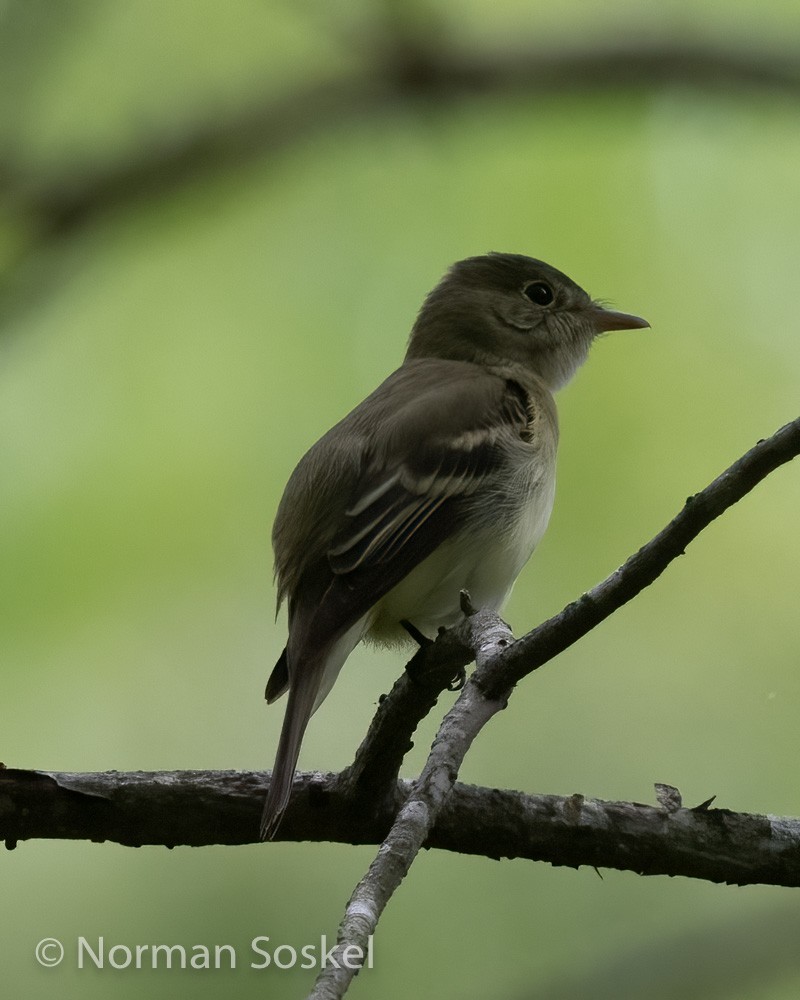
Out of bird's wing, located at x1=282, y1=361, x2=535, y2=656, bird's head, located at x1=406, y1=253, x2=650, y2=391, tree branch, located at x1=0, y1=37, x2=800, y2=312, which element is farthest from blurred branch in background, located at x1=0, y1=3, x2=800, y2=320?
bird's head, located at x1=406, y1=253, x2=650, y2=391

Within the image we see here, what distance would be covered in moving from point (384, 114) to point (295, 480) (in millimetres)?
1271

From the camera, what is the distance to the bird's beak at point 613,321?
6.00 metres

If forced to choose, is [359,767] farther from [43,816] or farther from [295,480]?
[295,480]

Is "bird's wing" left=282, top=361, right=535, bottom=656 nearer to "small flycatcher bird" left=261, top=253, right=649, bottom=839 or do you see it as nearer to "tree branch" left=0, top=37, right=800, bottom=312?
"small flycatcher bird" left=261, top=253, right=649, bottom=839

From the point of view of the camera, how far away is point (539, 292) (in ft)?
19.5

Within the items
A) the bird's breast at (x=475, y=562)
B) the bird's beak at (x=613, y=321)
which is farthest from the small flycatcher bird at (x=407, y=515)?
the bird's beak at (x=613, y=321)

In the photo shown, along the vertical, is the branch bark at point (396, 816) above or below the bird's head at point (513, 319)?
below

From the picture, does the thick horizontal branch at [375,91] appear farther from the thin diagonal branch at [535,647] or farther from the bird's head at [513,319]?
the thin diagonal branch at [535,647]

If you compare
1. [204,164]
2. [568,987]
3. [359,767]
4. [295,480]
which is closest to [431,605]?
[295,480]

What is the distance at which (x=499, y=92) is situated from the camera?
4.16 metres

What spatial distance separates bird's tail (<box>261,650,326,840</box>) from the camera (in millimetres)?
3188

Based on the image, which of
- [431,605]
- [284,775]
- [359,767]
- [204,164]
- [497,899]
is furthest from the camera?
[497,899]

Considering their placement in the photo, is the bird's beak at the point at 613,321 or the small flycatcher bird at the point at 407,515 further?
the bird's beak at the point at 613,321

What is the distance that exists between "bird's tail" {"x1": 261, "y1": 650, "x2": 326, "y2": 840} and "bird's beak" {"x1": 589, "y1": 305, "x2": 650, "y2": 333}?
2.81 metres
